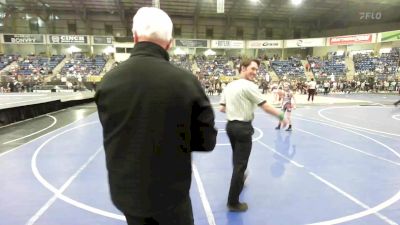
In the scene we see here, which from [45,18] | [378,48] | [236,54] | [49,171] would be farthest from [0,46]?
[378,48]

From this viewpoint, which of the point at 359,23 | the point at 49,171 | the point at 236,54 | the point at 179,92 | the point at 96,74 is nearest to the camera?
the point at 179,92

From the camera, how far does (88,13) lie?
42.4 metres

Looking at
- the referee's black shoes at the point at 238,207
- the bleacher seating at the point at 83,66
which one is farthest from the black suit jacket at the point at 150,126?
the bleacher seating at the point at 83,66

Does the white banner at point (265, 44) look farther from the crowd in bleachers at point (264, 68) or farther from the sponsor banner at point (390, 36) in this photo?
the sponsor banner at point (390, 36)

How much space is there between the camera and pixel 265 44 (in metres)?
43.2

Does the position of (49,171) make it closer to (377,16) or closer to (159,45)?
(159,45)

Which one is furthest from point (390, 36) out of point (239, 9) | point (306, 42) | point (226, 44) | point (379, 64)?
point (226, 44)

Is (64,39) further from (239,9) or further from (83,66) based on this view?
(239,9)

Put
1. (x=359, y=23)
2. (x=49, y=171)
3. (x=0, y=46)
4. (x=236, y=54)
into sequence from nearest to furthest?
(x=49, y=171) < (x=0, y=46) < (x=359, y=23) < (x=236, y=54)

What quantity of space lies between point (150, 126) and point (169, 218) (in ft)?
1.79

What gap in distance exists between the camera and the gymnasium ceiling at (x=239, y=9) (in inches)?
1508

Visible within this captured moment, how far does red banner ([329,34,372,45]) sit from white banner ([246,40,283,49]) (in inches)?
268

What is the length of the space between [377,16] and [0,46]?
162 ft

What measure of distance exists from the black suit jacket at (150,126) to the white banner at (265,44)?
142 feet
